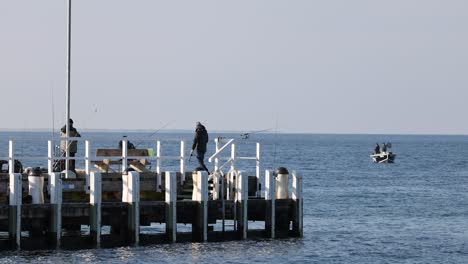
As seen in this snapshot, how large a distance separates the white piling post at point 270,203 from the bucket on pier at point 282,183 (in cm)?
27

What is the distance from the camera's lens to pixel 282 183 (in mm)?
36969

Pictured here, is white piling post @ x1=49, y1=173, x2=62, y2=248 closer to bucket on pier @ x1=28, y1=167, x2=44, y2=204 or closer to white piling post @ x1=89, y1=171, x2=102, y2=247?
bucket on pier @ x1=28, y1=167, x2=44, y2=204

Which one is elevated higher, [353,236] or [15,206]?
[15,206]

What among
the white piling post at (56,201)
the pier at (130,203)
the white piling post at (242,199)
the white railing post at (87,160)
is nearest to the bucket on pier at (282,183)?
the pier at (130,203)

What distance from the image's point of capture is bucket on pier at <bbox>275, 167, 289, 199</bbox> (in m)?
36.8

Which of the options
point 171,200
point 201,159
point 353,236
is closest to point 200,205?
point 171,200

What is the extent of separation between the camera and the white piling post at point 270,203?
3633 cm

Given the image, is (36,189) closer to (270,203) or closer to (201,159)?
(201,159)

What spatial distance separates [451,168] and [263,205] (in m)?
72.4

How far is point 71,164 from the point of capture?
3734 cm

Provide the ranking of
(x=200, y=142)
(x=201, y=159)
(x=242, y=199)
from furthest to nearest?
(x=200, y=142) → (x=201, y=159) → (x=242, y=199)

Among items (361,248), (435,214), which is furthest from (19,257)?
(435,214)

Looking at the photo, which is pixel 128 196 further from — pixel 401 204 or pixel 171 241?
pixel 401 204

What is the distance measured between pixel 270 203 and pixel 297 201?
96 centimetres
